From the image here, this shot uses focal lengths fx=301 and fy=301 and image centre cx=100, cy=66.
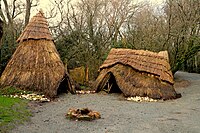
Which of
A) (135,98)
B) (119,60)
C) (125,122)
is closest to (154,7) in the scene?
(119,60)

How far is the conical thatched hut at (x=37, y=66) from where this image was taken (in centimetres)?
1541

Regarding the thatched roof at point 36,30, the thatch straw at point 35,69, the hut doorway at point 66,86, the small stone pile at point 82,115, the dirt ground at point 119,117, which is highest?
the thatched roof at point 36,30

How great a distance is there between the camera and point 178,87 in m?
22.9

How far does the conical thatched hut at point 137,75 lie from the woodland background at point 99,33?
214 inches

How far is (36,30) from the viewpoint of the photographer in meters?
17.2

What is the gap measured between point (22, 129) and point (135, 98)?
815 centimetres

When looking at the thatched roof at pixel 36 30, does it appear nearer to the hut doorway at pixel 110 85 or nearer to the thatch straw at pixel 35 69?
the thatch straw at pixel 35 69

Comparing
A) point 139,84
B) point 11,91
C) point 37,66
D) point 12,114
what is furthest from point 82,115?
point 139,84

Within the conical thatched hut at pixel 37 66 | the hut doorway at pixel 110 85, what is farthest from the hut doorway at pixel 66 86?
the hut doorway at pixel 110 85

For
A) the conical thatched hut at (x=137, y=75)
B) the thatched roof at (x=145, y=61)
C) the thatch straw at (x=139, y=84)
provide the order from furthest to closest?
the thatched roof at (x=145, y=61), the conical thatched hut at (x=137, y=75), the thatch straw at (x=139, y=84)

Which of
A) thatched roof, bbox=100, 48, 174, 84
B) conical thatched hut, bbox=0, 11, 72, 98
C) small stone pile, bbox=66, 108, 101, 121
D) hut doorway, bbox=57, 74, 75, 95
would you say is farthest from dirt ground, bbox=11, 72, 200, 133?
thatched roof, bbox=100, 48, 174, 84

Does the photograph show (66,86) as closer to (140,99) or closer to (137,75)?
(137,75)

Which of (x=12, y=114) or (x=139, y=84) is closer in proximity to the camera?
(x=12, y=114)

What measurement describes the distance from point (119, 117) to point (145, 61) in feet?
23.8
